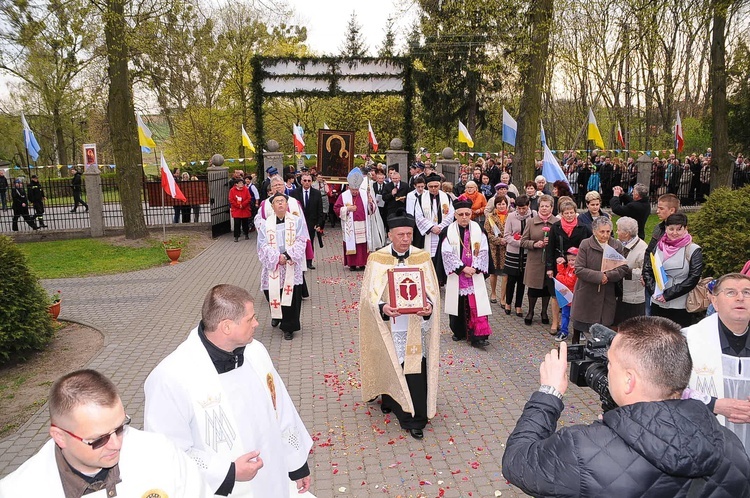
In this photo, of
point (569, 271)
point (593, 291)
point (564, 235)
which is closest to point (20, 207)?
point (564, 235)

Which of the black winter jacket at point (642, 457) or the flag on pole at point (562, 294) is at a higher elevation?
the black winter jacket at point (642, 457)

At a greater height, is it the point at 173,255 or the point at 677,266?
the point at 677,266

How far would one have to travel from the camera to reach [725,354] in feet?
13.0

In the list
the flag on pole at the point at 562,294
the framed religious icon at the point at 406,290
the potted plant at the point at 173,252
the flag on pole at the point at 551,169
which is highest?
the flag on pole at the point at 551,169

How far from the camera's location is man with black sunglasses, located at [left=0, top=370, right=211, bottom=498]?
2.31 metres

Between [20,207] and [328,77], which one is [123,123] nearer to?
[20,207]

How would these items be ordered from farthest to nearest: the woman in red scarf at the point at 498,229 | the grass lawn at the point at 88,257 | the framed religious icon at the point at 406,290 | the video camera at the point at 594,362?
the grass lawn at the point at 88,257, the woman in red scarf at the point at 498,229, the framed religious icon at the point at 406,290, the video camera at the point at 594,362

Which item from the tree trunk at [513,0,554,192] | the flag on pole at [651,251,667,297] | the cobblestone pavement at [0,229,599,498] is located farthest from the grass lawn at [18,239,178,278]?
the flag on pole at [651,251,667,297]

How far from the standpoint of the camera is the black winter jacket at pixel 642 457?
203 centimetres

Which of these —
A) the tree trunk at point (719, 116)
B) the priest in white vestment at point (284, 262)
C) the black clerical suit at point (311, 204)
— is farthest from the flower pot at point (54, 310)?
the tree trunk at point (719, 116)

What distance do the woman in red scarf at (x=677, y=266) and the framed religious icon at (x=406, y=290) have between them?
2457mm

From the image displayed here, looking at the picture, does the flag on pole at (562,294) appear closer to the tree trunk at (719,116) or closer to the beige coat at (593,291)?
the beige coat at (593,291)

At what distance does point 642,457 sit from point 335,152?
55.4ft

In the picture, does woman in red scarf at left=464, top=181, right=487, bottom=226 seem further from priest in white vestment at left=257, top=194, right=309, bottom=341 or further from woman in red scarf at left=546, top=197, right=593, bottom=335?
priest in white vestment at left=257, top=194, right=309, bottom=341
